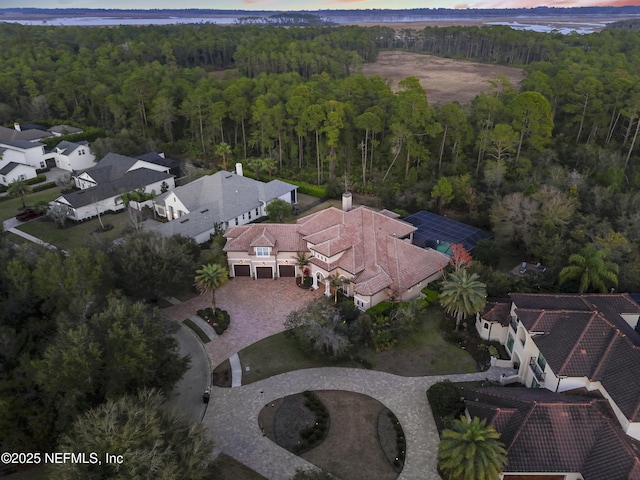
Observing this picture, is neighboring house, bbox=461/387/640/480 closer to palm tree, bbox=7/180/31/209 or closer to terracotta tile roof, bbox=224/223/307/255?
terracotta tile roof, bbox=224/223/307/255

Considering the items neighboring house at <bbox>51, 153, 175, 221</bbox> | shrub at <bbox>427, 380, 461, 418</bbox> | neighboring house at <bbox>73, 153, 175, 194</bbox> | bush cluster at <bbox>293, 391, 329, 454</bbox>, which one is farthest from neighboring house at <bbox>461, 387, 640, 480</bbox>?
neighboring house at <bbox>73, 153, 175, 194</bbox>

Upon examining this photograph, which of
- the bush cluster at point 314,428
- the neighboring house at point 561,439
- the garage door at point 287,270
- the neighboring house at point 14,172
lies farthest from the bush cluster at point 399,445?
the neighboring house at point 14,172

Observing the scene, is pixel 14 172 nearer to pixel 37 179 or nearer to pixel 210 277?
pixel 37 179

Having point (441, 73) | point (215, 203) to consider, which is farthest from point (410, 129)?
point (441, 73)

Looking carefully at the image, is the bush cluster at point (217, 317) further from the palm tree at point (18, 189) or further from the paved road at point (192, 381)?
the palm tree at point (18, 189)

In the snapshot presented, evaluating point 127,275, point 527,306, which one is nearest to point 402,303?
point 527,306

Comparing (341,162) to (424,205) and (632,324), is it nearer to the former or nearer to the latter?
(424,205)
